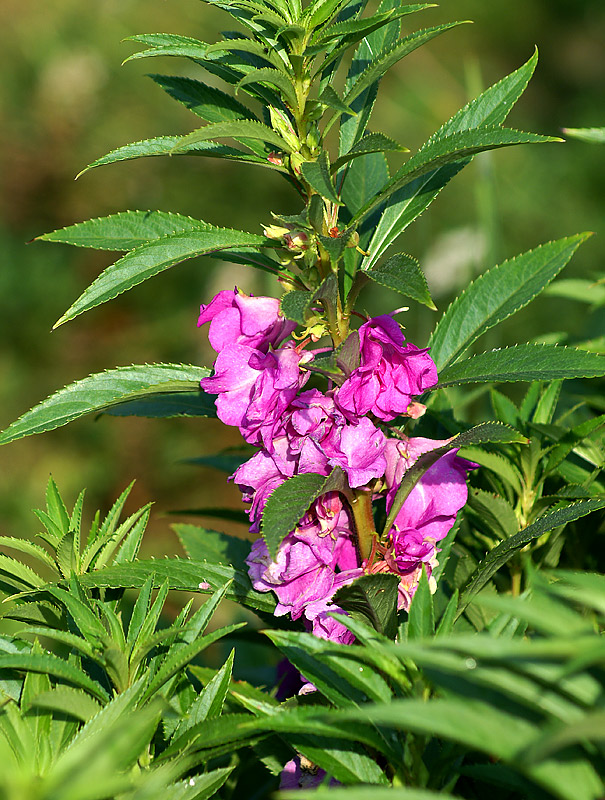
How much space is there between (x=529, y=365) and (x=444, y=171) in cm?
29

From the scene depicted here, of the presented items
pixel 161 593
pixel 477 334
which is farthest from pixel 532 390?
pixel 161 593

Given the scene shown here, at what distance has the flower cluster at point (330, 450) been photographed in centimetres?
81

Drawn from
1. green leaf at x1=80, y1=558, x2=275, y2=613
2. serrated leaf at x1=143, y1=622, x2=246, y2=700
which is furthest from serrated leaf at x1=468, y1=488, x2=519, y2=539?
serrated leaf at x1=143, y1=622, x2=246, y2=700

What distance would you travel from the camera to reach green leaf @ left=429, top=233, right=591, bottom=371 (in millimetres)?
927

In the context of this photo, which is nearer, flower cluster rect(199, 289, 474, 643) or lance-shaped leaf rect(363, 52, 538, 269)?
flower cluster rect(199, 289, 474, 643)

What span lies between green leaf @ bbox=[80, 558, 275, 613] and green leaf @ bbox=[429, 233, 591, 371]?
342 millimetres

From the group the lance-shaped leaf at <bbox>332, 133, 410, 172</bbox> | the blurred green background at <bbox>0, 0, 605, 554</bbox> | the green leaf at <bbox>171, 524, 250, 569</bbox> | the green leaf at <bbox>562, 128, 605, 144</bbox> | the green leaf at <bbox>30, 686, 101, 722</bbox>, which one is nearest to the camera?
the green leaf at <bbox>30, 686, 101, 722</bbox>

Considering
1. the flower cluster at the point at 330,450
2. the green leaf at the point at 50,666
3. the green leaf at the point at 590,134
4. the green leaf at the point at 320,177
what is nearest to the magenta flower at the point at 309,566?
the flower cluster at the point at 330,450

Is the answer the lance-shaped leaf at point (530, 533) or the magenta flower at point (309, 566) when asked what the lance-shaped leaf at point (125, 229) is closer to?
the magenta flower at point (309, 566)

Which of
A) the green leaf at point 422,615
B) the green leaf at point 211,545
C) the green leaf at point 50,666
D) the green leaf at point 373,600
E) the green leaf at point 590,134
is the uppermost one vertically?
the green leaf at point 590,134

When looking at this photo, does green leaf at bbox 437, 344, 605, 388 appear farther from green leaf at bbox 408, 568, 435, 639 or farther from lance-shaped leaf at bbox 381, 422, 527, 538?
green leaf at bbox 408, 568, 435, 639

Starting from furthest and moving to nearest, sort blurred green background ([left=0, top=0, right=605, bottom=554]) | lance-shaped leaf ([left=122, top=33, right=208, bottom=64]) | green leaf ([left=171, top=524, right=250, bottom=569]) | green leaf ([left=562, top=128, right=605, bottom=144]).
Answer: blurred green background ([left=0, top=0, right=605, bottom=554]) → green leaf ([left=171, top=524, right=250, bottom=569]) → green leaf ([left=562, top=128, right=605, bottom=144]) → lance-shaped leaf ([left=122, top=33, right=208, bottom=64])

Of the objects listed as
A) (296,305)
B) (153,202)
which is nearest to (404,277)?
(296,305)

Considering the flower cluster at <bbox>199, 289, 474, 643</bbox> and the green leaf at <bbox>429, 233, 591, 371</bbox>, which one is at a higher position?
the green leaf at <bbox>429, 233, 591, 371</bbox>
